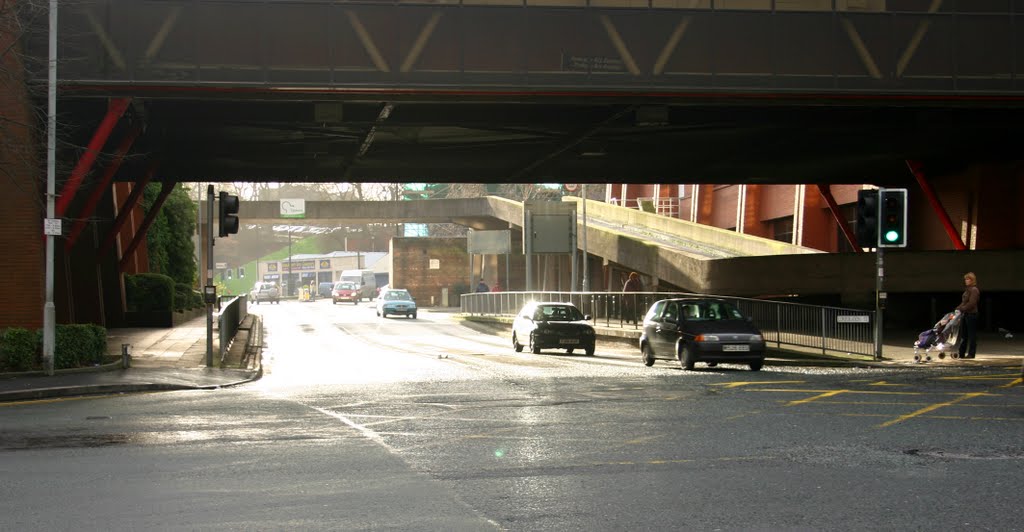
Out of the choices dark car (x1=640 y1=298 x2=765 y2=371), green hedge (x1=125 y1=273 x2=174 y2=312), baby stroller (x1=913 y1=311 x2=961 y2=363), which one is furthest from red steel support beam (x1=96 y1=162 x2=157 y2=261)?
baby stroller (x1=913 y1=311 x2=961 y2=363)

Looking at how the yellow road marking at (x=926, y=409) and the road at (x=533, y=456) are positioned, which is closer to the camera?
the road at (x=533, y=456)

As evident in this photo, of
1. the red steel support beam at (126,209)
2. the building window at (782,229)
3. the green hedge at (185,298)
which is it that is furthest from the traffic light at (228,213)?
the building window at (782,229)

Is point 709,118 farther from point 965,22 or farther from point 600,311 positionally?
point 600,311

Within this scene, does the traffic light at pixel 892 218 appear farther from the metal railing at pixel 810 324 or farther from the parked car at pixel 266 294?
the parked car at pixel 266 294

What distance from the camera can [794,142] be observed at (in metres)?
30.2

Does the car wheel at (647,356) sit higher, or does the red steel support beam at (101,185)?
the red steel support beam at (101,185)

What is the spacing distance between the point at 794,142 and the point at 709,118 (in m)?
5.42

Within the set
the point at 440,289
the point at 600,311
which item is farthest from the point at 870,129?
the point at 440,289

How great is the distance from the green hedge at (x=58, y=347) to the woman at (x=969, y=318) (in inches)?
676

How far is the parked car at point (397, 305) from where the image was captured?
57781 millimetres

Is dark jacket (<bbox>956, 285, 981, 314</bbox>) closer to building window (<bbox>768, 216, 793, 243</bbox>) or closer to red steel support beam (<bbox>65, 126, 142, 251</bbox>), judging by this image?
red steel support beam (<bbox>65, 126, 142, 251</bbox>)

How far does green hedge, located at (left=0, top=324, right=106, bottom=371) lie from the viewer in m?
20.0

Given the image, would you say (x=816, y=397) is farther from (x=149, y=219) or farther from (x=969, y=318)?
(x=149, y=219)

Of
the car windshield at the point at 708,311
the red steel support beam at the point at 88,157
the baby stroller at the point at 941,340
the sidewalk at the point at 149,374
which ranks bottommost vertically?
the sidewalk at the point at 149,374
